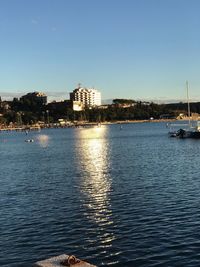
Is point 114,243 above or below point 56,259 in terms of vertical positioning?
below

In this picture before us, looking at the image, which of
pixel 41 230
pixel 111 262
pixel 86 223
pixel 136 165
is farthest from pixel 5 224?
pixel 136 165

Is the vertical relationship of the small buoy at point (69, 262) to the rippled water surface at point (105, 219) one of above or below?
above

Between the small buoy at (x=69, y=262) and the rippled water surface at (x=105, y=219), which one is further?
the rippled water surface at (x=105, y=219)

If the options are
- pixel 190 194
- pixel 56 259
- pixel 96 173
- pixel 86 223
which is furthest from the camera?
pixel 96 173

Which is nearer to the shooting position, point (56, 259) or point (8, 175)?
point (56, 259)

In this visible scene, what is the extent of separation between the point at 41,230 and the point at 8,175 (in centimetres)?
3917

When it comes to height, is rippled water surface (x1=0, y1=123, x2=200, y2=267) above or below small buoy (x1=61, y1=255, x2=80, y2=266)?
below

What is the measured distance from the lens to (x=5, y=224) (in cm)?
3700

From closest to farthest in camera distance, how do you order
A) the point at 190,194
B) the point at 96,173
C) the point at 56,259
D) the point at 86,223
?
the point at 56,259
the point at 86,223
the point at 190,194
the point at 96,173

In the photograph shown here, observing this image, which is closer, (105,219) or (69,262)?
(69,262)

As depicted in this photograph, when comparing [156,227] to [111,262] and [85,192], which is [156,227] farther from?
Result: [85,192]

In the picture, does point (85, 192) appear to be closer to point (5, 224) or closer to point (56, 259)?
point (5, 224)

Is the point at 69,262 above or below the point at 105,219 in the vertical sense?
above

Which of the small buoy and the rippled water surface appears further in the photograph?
the rippled water surface
